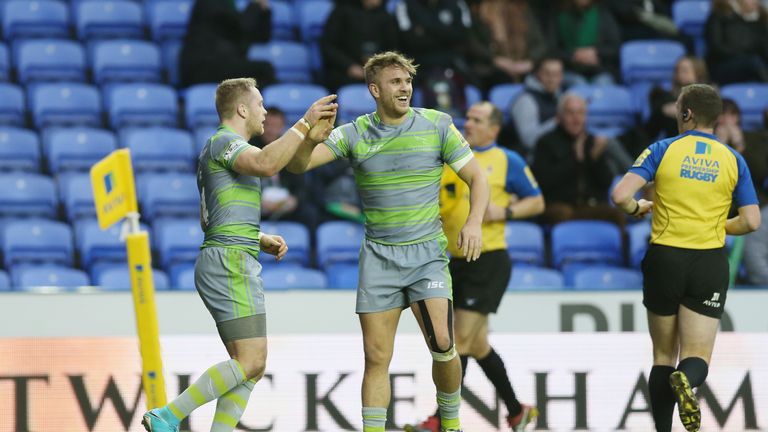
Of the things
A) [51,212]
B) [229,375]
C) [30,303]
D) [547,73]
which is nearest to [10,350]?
[30,303]

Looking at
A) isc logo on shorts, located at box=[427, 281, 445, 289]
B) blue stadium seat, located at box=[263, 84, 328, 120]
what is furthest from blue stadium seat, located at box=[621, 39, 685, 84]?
isc logo on shorts, located at box=[427, 281, 445, 289]

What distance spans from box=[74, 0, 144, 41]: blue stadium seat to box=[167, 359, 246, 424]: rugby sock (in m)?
6.79

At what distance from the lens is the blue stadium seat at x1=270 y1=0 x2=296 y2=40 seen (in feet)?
43.7

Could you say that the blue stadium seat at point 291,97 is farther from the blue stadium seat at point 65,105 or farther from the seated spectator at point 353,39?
the blue stadium seat at point 65,105

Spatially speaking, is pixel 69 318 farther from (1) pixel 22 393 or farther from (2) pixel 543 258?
(2) pixel 543 258

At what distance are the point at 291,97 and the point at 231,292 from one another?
5.50 m

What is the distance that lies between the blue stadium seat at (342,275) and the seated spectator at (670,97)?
131 inches

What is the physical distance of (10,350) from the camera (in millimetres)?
8094

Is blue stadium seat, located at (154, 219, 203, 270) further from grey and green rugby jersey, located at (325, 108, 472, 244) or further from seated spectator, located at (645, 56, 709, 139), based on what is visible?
→ seated spectator, located at (645, 56, 709, 139)

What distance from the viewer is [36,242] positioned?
1043 centimetres

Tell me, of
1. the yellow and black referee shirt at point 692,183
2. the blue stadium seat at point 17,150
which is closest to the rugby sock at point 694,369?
the yellow and black referee shirt at point 692,183

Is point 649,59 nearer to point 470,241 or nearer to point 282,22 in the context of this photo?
point 282,22

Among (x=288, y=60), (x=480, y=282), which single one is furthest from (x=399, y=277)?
(x=288, y=60)

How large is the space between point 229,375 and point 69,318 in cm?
286
